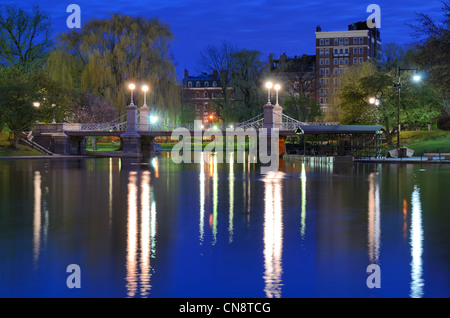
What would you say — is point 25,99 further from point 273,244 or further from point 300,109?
point 273,244

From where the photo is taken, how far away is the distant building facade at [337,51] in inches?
5748

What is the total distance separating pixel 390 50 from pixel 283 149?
22.8 m

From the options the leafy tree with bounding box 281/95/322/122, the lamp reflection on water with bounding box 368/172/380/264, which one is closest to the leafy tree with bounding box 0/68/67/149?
the leafy tree with bounding box 281/95/322/122

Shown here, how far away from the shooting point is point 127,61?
73000 mm

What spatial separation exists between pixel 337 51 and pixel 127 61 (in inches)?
3291

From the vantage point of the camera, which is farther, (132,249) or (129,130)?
(129,130)

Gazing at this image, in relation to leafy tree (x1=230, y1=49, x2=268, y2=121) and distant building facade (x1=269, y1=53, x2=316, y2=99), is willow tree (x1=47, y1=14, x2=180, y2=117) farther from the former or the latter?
distant building facade (x1=269, y1=53, x2=316, y2=99)

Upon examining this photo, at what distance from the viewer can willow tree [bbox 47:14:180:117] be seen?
7200 cm

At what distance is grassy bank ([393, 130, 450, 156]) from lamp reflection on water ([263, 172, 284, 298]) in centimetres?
5047

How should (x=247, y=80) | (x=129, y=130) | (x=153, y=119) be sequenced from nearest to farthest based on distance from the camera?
(x=129, y=130) → (x=153, y=119) → (x=247, y=80)

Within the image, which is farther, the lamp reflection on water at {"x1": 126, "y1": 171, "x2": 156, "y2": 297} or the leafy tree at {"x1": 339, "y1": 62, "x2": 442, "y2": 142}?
the leafy tree at {"x1": 339, "y1": 62, "x2": 442, "y2": 142}

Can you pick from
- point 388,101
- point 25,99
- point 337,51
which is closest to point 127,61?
point 25,99
